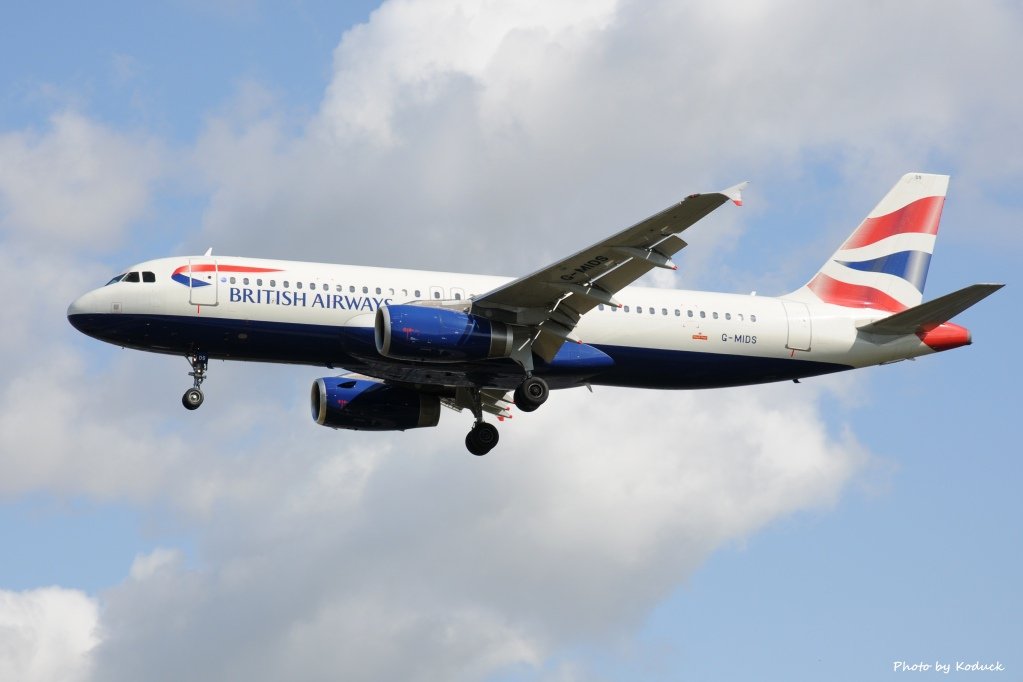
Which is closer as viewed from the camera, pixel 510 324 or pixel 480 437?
pixel 510 324

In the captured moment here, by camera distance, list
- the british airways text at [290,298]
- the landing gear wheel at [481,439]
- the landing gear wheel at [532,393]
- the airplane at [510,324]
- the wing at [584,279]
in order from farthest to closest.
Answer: the landing gear wheel at [481,439] < the landing gear wheel at [532,393] < the british airways text at [290,298] < the airplane at [510,324] < the wing at [584,279]

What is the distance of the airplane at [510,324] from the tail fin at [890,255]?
1.67 feet

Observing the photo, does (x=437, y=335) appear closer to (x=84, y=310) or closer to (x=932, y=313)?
(x=84, y=310)

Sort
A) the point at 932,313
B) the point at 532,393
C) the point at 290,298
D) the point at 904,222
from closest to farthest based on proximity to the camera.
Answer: the point at 290,298
the point at 532,393
the point at 932,313
the point at 904,222

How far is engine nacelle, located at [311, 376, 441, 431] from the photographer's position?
4778 cm

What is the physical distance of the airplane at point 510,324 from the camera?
4053cm

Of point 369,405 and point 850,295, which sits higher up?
point 850,295

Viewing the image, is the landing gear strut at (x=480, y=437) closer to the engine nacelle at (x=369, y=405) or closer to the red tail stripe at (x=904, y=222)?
the engine nacelle at (x=369, y=405)

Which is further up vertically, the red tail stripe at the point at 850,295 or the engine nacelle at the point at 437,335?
the red tail stripe at the point at 850,295

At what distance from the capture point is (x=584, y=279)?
40.5m

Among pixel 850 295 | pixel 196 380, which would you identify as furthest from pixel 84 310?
pixel 850 295

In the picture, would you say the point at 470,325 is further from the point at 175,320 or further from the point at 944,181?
the point at 944,181

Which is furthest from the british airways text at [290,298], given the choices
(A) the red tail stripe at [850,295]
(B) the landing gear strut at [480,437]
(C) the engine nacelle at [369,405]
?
(A) the red tail stripe at [850,295]

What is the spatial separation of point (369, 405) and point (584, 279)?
10.2 m
